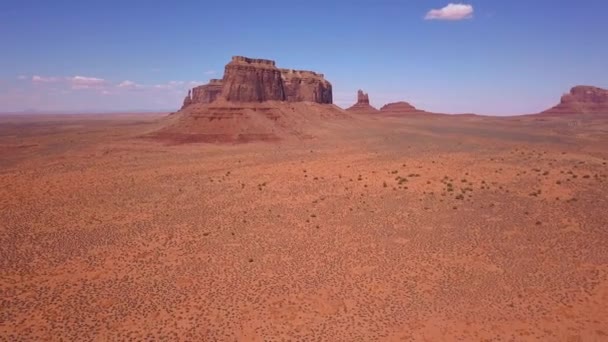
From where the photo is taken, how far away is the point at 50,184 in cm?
3175

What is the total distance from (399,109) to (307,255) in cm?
17080

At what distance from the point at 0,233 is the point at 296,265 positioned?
1706cm

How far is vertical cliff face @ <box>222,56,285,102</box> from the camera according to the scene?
70.7 metres

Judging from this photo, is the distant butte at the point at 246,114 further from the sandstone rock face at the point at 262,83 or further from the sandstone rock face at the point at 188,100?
the sandstone rock face at the point at 188,100

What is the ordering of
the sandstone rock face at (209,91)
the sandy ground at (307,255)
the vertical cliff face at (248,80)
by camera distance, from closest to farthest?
the sandy ground at (307,255), the vertical cliff face at (248,80), the sandstone rock face at (209,91)

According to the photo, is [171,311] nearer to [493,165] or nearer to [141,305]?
[141,305]

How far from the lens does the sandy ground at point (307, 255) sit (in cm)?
A: 1323

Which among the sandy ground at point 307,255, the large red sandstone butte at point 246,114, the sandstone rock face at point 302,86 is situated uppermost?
the sandstone rock face at point 302,86

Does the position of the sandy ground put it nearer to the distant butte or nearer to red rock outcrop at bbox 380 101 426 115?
the distant butte

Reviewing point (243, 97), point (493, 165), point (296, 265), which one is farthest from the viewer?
point (243, 97)

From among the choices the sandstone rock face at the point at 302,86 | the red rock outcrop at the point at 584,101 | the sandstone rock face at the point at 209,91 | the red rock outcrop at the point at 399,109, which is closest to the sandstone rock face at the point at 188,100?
the sandstone rock face at the point at 209,91

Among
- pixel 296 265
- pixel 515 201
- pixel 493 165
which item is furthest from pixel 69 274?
pixel 493 165

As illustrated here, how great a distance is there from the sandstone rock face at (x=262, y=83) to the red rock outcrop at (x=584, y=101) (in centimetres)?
12323

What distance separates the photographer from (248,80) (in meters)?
72.1
